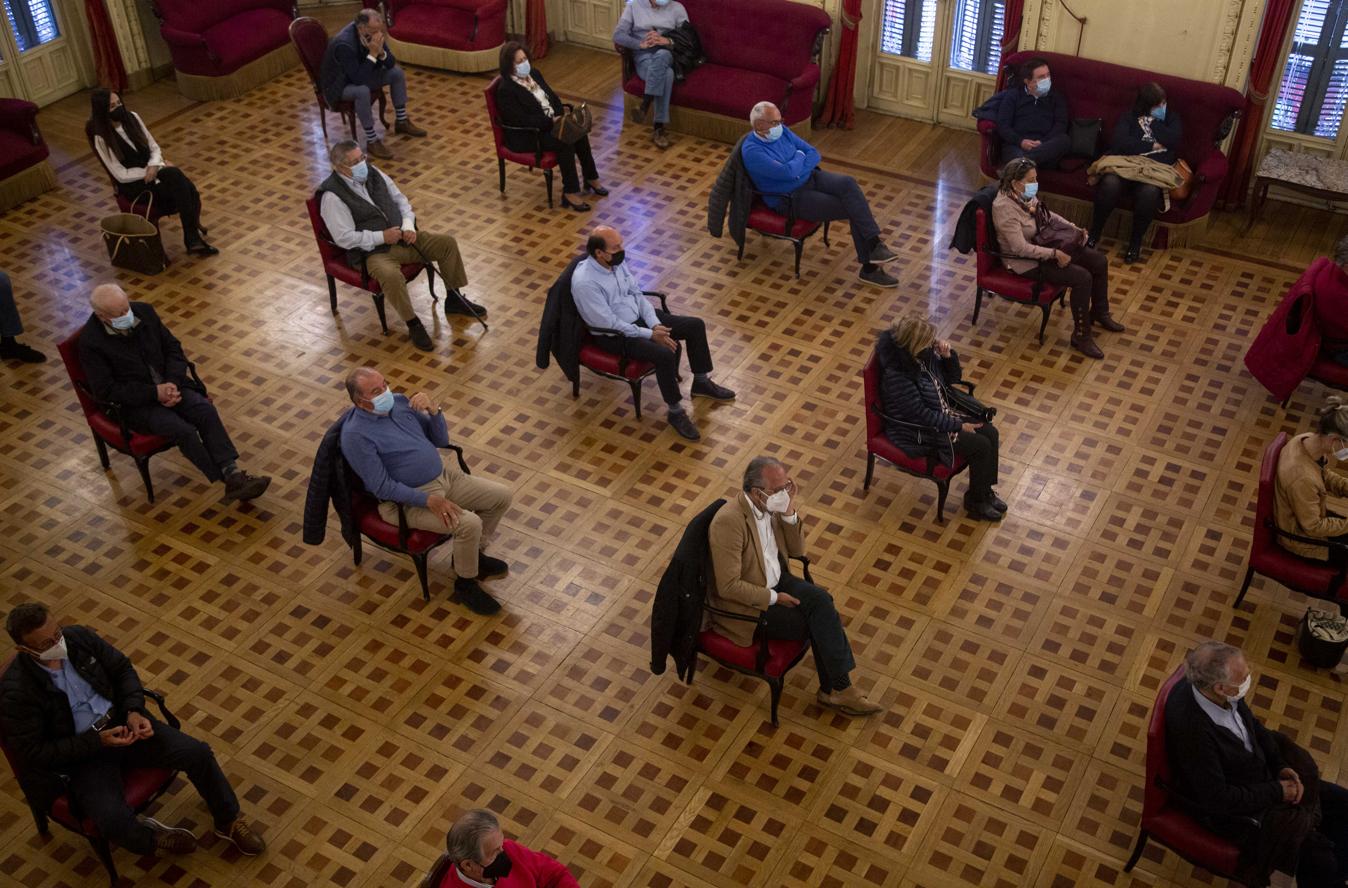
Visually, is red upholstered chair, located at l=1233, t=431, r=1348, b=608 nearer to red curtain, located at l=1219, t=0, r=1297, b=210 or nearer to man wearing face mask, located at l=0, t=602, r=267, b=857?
red curtain, located at l=1219, t=0, r=1297, b=210

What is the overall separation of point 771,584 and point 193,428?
152 inches

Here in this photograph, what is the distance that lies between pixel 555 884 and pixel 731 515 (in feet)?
6.49

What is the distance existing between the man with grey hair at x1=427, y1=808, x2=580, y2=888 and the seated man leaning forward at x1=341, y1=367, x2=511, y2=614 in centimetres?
239

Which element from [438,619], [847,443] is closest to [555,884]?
[438,619]

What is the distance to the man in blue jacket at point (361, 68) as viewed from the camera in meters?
12.2

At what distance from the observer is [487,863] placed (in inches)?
206

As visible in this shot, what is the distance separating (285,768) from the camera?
272 inches

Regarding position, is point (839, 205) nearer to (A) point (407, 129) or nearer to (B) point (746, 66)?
(B) point (746, 66)

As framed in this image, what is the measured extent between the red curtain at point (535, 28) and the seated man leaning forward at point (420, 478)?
758 cm

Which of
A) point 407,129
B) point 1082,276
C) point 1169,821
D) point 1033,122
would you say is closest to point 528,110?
point 407,129

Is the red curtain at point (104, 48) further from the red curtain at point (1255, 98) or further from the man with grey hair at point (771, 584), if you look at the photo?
the red curtain at point (1255, 98)

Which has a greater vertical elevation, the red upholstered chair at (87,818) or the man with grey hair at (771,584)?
the man with grey hair at (771,584)

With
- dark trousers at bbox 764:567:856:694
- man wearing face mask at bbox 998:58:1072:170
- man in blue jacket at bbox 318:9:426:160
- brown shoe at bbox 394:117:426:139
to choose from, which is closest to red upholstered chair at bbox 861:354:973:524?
dark trousers at bbox 764:567:856:694

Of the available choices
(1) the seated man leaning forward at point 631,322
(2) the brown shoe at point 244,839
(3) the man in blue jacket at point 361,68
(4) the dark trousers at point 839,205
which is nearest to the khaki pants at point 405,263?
(1) the seated man leaning forward at point 631,322
